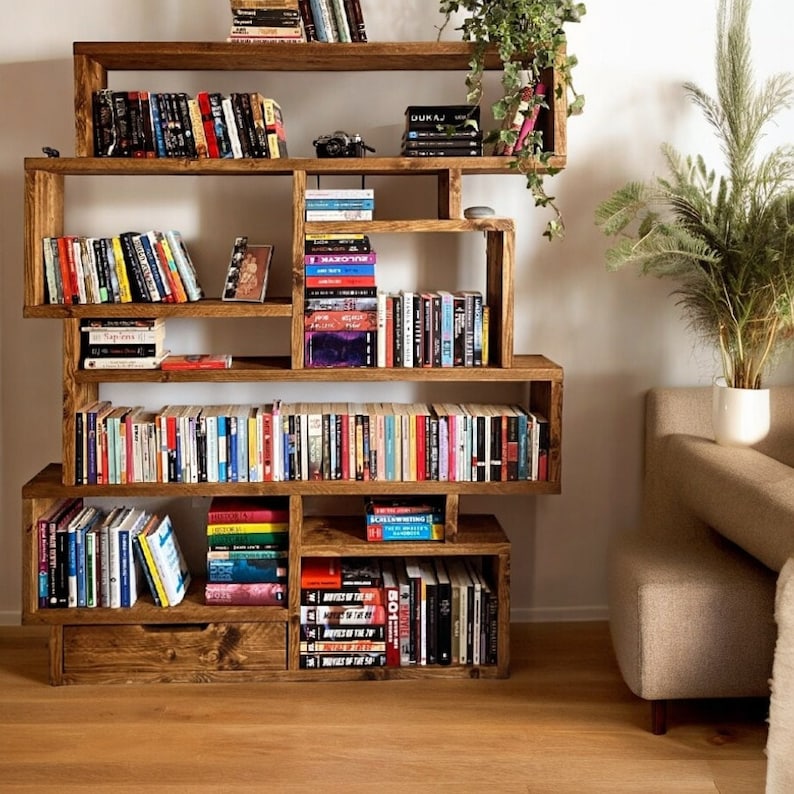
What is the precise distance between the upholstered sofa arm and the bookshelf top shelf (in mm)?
1210

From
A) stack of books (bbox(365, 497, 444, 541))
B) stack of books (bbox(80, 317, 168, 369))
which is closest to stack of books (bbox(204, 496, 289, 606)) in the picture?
stack of books (bbox(365, 497, 444, 541))

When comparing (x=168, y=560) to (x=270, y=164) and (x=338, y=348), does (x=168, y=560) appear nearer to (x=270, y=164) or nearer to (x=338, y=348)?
(x=338, y=348)

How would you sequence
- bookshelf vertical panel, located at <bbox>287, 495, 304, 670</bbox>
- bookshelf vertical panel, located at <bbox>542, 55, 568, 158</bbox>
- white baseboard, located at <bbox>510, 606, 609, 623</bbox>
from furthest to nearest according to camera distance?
1. white baseboard, located at <bbox>510, 606, 609, 623</bbox>
2. bookshelf vertical panel, located at <bbox>287, 495, 304, 670</bbox>
3. bookshelf vertical panel, located at <bbox>542, 55, 568, 158</bbox>

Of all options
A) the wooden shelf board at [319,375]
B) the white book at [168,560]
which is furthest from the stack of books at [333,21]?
the white book at [168,560]

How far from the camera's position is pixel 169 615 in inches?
114

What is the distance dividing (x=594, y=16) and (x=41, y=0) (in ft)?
5.28

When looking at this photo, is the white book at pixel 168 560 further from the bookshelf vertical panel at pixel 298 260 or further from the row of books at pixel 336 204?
the row of books at pixel 336 204

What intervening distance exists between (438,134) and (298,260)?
504 mm

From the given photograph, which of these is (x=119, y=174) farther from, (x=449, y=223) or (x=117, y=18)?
(x=449, y=223)

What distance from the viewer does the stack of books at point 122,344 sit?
9.48 ft

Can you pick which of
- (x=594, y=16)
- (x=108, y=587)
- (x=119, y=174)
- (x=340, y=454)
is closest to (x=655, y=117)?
(x=594, y=16)

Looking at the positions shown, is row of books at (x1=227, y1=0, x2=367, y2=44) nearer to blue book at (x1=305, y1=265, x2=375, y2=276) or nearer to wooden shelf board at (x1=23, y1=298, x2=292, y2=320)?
blue book at (x1=305, y1=265, x2=375, y2=276)

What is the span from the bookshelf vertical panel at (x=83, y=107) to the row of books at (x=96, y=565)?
1.01m

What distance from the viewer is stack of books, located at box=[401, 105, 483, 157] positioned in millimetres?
2859
